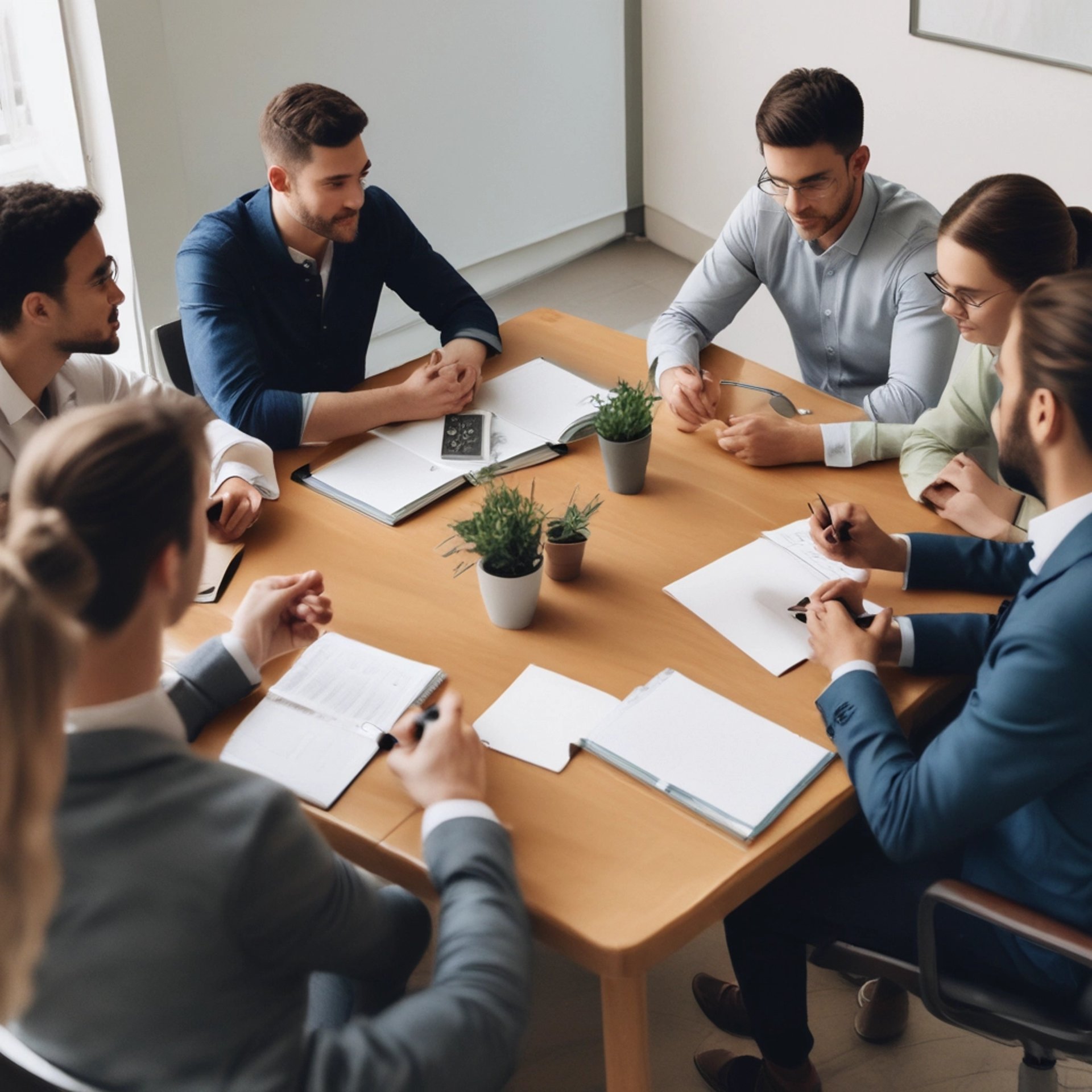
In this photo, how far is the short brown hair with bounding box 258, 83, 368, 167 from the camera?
2.32m

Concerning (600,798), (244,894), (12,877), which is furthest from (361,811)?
(12,877)

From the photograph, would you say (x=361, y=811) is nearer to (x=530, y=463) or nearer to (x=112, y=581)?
(x=112, y=581)

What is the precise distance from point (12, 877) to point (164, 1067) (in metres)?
0.22

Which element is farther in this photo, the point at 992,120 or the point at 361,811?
the point at 992,120

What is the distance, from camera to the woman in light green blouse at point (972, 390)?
190 centimetres

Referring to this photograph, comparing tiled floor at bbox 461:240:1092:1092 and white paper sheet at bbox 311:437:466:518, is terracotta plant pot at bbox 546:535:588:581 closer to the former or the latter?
white paper sheet at bbox 311:437:466:518

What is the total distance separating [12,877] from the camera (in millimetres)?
905

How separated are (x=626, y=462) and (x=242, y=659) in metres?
0.73

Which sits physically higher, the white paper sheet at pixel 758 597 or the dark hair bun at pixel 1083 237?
the dark hair bun at pixel 1083 237

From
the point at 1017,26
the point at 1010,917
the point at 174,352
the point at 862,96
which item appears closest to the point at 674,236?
the point at 862,96

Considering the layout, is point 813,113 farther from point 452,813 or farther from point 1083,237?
point 452,813

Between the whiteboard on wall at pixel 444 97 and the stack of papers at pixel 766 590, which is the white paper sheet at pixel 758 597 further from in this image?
the whiteboard on wall at pixel 444 97

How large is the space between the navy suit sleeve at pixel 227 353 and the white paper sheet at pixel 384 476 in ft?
0.43

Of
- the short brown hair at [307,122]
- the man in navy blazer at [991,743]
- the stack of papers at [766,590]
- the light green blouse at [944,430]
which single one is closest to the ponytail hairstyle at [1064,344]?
the man in navy blazer at [991,743]
